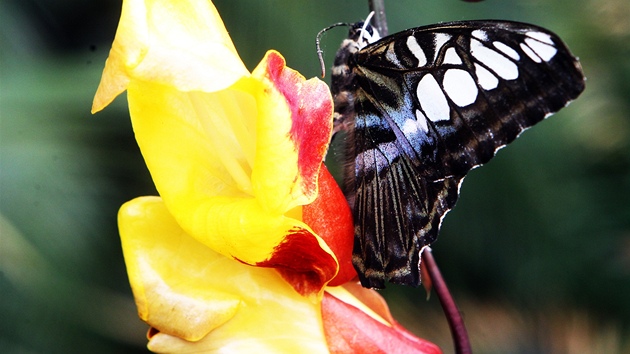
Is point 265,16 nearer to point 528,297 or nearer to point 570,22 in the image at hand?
point 570,22

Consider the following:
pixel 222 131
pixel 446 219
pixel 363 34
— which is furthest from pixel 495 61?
pixel 446 219

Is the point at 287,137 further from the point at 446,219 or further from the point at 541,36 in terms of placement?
the point at 446,219

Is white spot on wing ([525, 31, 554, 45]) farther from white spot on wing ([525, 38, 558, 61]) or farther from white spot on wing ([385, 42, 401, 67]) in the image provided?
white spot on wing ([385, 42, 401, 67])

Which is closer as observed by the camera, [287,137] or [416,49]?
[287,137]

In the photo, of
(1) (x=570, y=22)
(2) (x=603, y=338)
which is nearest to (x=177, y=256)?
(2) (x=603, y=338)

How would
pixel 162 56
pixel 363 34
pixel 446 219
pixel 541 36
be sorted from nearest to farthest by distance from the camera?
1. pixel 162 56
2. pixel 541 36
3. pixel 363 34
4. pixel 446 219

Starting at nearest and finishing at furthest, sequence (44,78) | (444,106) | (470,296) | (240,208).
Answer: (240,208)
(444,106)
(44,78)
(470,296)

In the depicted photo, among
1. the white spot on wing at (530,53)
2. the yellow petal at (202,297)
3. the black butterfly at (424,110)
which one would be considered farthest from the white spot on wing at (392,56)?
the yellow petal at (202,297)
